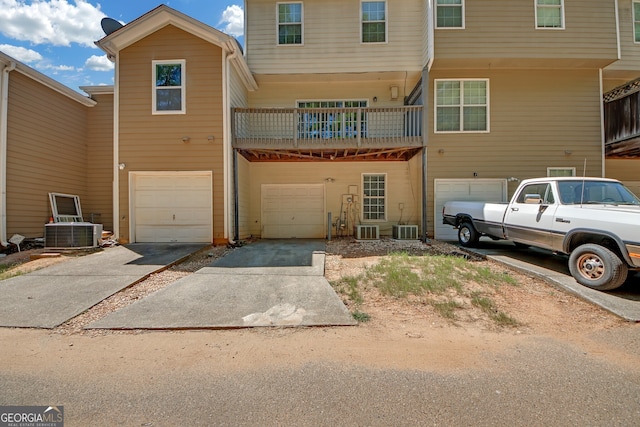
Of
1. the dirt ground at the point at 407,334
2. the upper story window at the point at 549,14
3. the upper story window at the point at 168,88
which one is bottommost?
the dirt ground at the point at 407,334

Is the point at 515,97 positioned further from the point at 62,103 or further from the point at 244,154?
the point at 62,103

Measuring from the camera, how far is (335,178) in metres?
11.6

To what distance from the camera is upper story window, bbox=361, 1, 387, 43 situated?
35.9ft

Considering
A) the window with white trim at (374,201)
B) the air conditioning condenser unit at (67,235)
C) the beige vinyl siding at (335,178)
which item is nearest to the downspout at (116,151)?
the air conditioning condenser unit at (67,235)

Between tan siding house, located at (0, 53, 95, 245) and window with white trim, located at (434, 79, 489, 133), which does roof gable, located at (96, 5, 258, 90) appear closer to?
tan siding house, located at (0, 53, 95, 245)

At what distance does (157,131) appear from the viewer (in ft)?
30.9

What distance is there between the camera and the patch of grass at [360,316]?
403 centimetres

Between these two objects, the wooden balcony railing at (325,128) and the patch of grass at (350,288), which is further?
the wooden balcony railing at (325,128)

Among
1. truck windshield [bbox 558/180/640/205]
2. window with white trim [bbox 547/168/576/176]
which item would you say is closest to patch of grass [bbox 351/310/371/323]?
truck windshield [bbox 558/180/640/205]

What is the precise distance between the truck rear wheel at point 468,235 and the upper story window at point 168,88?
29.9ft

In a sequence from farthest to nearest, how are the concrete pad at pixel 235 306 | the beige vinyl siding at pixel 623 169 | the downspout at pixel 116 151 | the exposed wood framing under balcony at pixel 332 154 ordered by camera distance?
the beige vinyl siding at pixel 623 169
the exposed wood framing under balcony at pixel 332 154
the downspout at pixel 116 151
the concrete pad at pixel 235 306

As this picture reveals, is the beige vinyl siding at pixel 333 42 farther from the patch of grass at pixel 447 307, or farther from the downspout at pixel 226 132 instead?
the patch of grass at pixel 447 307

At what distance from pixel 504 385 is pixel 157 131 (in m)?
10.3

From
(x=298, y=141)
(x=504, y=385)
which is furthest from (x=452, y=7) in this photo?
(x=504, y=385)
